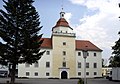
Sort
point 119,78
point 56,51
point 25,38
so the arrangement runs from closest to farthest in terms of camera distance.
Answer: point 25,38 < point 119,78 < point 56,51

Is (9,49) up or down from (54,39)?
down

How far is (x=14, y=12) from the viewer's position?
141 feet

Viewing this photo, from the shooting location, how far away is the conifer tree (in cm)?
4275

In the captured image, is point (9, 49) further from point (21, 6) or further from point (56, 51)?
point (56, 51)

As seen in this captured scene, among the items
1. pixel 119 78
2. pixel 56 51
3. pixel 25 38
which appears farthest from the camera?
pixel 56 51

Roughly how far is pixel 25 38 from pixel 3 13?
550cm

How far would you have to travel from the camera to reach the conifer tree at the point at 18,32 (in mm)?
42750

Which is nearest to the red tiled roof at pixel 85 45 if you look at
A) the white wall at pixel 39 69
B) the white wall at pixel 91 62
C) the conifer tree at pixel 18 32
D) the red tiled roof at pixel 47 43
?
the white wall at pixel 91 62

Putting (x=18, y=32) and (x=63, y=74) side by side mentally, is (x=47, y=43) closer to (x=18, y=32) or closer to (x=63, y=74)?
(x=63, y=74)

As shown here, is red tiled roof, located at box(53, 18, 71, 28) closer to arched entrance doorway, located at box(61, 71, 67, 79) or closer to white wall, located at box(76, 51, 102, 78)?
white wall, located at box(76, 51, 102, 78)

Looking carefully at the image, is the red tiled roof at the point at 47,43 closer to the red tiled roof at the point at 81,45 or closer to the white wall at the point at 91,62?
the red tiled roof at the point at 81,45

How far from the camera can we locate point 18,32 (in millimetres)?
43562

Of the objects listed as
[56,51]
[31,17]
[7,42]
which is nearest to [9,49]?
[7,42]

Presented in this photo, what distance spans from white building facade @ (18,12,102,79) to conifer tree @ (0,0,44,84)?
3719 cm
